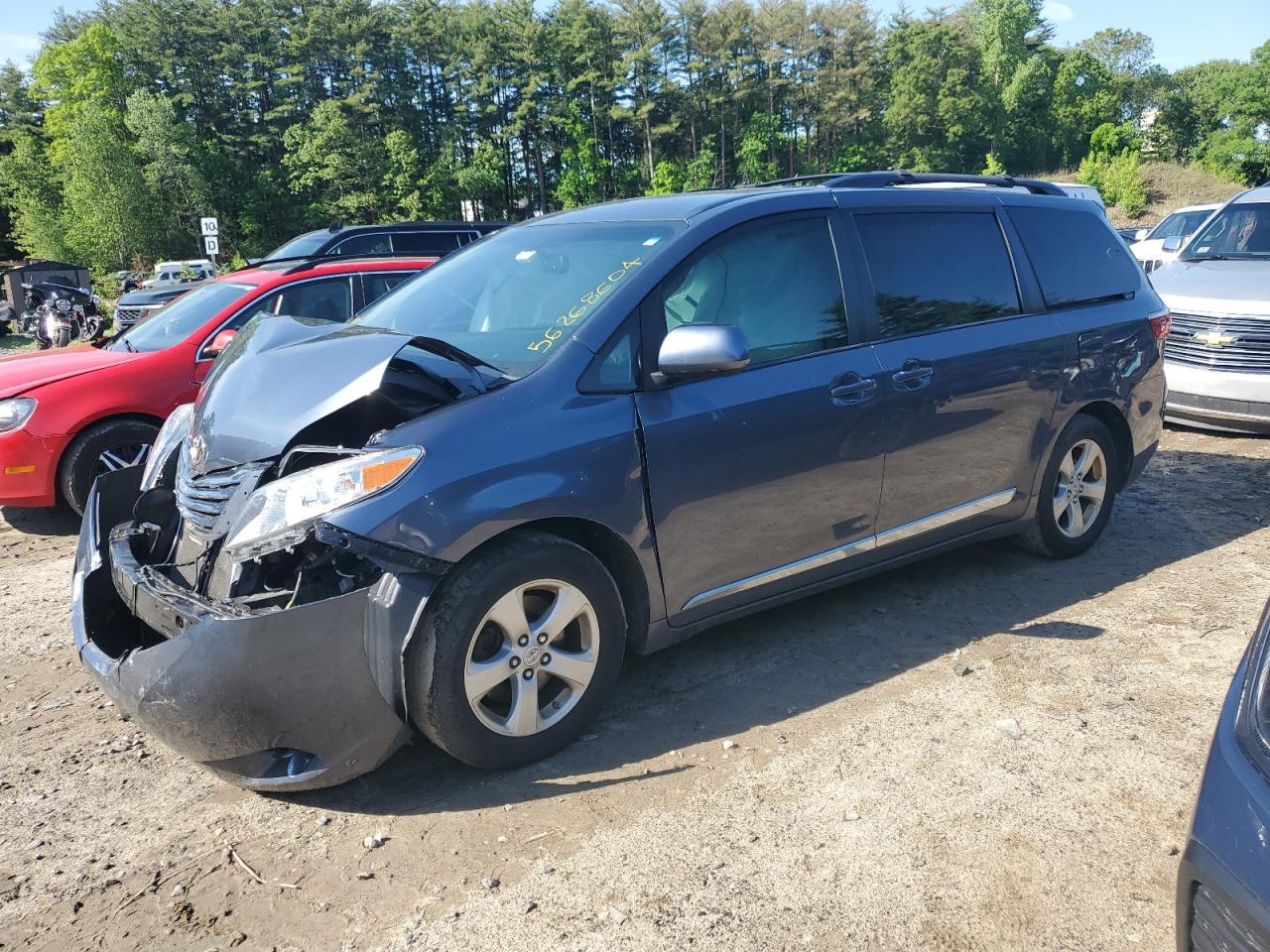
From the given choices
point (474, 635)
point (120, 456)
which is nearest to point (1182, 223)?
point (120, 456)

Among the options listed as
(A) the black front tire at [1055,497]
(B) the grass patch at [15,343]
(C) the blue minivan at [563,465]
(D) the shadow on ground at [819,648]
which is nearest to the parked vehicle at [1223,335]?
(D) the shadow on ground at [819,648]

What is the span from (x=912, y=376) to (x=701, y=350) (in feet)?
4.08

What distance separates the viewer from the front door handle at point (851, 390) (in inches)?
148

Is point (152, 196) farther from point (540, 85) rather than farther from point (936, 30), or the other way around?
point (936, 30)

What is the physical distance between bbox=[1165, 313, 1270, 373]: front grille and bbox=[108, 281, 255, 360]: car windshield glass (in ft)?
24.1

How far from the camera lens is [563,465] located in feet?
10.0

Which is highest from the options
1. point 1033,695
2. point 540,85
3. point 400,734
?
point 540,85

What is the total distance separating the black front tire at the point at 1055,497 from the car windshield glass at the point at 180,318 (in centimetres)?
554

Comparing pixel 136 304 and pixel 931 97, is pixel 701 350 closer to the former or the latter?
pixel 136 304

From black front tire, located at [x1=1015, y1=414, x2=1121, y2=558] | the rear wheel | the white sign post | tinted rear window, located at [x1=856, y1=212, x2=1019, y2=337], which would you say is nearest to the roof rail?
tinted rear window, located at [x1=856, y1=212, x2=1019, y2=337]

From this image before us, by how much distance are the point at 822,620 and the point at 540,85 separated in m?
79.7

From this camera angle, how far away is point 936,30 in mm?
92062

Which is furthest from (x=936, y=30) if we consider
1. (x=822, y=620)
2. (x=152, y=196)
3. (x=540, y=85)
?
(x=822, y=620)

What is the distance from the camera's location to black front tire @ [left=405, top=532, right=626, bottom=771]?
2824mm
